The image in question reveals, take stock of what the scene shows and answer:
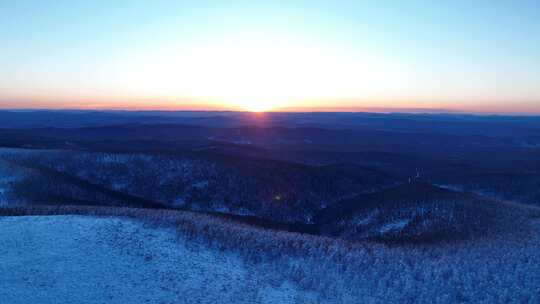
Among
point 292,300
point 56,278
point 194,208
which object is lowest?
point 194,208

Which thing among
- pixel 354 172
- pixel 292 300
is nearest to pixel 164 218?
pixel 292 300

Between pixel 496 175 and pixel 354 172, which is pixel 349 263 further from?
pixel 496 175

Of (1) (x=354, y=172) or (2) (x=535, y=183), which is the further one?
(1) (x=354, y=172)

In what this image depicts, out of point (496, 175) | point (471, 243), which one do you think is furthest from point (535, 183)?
point (471, 243)

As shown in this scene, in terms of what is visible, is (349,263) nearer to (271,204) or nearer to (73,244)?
(73,244)

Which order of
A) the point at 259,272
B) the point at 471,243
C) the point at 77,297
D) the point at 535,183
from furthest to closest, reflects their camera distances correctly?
the point at 535,183
the point at 471,243
the point at 259,272
the point at 77,297

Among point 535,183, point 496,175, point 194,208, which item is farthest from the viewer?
point 496,175

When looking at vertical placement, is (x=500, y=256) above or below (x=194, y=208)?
above
